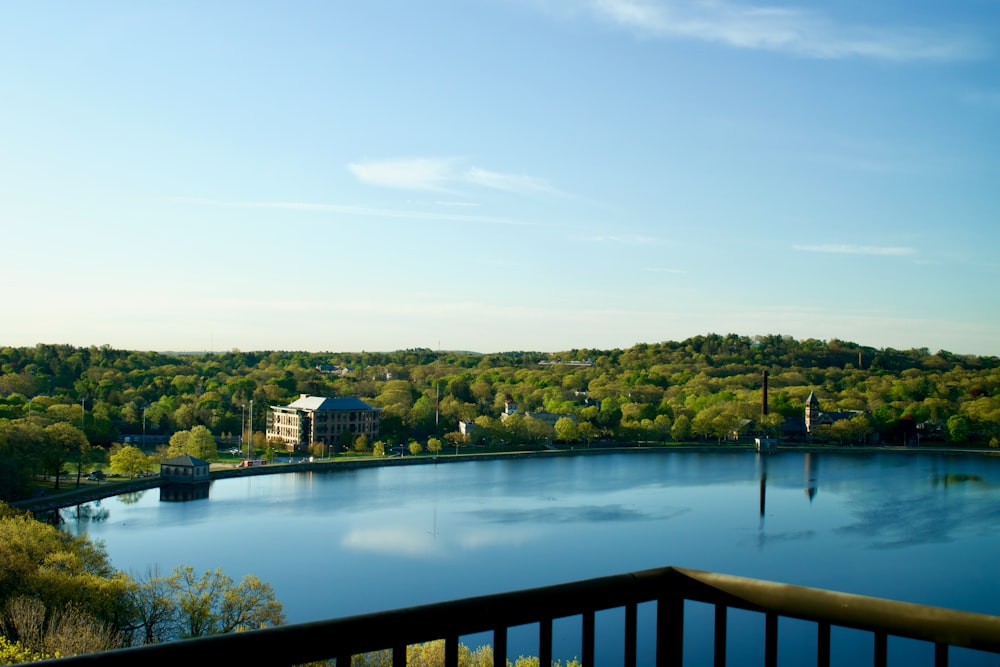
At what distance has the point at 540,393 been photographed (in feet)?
127

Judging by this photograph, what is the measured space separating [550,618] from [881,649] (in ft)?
1.19

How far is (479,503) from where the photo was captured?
20.3 metres

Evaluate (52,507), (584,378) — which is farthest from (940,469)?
(52,507)

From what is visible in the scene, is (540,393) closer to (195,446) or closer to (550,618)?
(195,446)

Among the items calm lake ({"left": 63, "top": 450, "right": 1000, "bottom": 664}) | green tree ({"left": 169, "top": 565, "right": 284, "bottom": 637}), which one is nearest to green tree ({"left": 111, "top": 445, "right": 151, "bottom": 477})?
calm lake ({"left": 63, "top": 450, "right": 1000, "bottom": 664})

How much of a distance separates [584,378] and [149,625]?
124ft

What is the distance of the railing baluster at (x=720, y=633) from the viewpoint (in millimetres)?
1004

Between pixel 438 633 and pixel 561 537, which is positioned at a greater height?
pixel 438 633

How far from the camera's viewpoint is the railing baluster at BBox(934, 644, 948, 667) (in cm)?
91

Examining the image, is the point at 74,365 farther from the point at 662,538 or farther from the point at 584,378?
the point at 662,538

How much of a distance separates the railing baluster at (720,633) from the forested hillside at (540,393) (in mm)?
20986

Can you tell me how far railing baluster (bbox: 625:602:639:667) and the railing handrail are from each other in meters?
0.02

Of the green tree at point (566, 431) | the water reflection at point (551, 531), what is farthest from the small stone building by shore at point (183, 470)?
the green tree at point (566, 431)

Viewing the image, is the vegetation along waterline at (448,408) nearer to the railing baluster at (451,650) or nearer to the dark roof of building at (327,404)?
the dark roof of building at (327,404)
